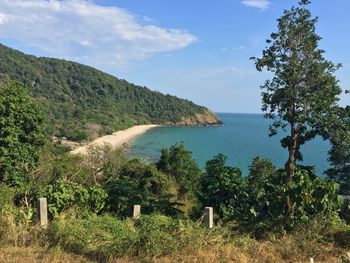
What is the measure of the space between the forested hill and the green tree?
8070 cm

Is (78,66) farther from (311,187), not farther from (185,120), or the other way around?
(311,187)

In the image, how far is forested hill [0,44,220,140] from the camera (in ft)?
→ 386

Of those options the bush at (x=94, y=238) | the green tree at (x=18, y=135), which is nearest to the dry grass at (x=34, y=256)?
the bush at (x=94, y=238)

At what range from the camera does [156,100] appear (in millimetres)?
177375

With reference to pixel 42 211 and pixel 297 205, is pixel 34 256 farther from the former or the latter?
pixel 297 205

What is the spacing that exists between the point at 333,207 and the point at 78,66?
17341cm

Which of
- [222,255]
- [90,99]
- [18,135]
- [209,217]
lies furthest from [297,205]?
[90,99]

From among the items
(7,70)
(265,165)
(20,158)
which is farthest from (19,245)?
(7,70)

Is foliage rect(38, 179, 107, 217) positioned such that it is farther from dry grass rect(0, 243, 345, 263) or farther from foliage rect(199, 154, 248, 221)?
foliage rect(199, 154, 248, 221)

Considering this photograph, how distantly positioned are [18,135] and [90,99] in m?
139

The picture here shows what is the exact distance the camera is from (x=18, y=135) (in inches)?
591

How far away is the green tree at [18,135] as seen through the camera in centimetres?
1459

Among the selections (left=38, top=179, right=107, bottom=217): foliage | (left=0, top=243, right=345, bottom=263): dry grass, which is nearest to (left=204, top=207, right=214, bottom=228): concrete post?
(left=0, top=243, right=345, bottom=263): dry grass

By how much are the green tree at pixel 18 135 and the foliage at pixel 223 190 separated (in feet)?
24.9
